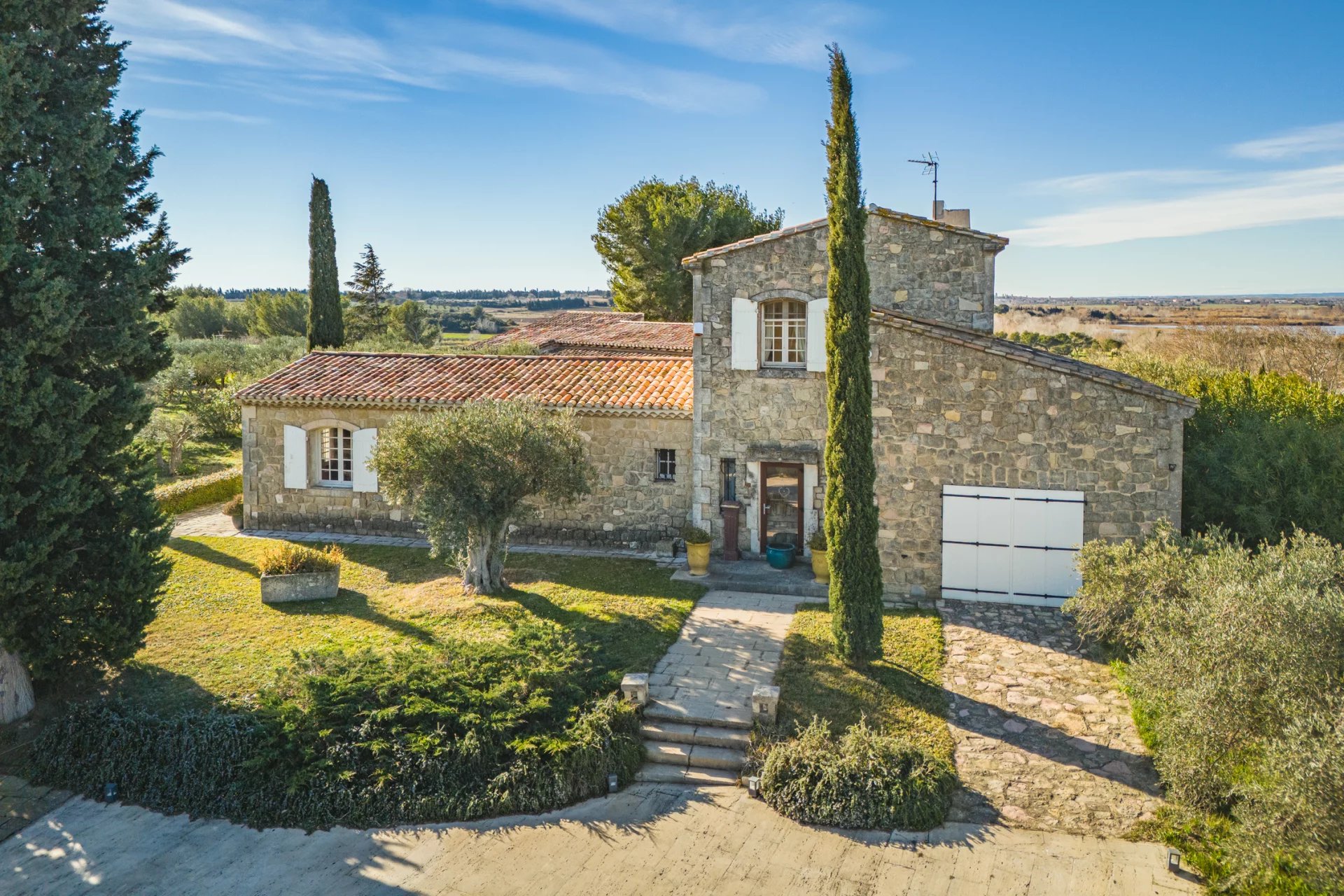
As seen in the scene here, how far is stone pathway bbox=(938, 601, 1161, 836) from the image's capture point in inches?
317

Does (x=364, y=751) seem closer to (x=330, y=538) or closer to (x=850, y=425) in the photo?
(x=850, y=425)

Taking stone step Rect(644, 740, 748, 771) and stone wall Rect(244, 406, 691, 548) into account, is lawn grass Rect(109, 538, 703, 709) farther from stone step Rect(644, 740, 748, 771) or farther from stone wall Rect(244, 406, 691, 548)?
stone step Rect(644, 740, 748, 771)

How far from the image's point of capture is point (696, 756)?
916cm

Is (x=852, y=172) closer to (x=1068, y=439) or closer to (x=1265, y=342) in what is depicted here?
(x=1068, y=439)

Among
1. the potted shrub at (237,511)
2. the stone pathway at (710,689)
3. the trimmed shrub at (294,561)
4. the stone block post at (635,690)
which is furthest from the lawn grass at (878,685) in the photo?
the potted shrub at (237,511)

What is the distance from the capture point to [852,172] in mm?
10656

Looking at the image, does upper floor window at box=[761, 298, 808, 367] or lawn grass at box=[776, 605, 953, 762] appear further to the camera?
upper floor window at box=[761, 298, 808, 367]

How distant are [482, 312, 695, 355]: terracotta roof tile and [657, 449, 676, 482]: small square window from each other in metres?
9.51

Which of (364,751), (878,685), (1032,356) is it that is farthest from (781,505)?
(364,751)

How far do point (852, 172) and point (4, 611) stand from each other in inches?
429

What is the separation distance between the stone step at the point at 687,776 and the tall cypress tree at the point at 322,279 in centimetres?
2251

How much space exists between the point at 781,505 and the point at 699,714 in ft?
20.9

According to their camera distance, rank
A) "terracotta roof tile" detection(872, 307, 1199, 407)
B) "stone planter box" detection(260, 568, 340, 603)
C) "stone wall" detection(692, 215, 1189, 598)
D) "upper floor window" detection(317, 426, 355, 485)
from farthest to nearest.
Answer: "upper floor window" detection(317, 426, 355, 485) → "stone planter box" detection(260, 568, 340, 603) → "stone wall" detection(692, 215, 1189, 598) → "terracotta roof tile" detection(872, 307, 1199, 407)

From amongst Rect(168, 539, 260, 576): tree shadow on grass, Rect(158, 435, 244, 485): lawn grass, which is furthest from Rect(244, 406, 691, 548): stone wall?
Rect(158, 435, 244, 485): lawn grass
